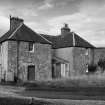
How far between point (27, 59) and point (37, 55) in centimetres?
175

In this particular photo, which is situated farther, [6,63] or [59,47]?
[59,47]

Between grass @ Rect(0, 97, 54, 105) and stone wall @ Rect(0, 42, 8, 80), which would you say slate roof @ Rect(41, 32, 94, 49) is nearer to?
stone wall @ Rect(0, 42, 8, 80)

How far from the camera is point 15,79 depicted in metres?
31.1

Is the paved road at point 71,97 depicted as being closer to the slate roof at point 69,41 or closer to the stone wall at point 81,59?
the stone wall at point 81,59

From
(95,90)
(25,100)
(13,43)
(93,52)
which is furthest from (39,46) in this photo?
(25,100)

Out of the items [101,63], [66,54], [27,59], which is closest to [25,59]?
[27,59]

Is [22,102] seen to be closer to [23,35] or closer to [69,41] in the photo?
[23,35]

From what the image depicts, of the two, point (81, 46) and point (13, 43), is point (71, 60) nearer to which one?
point (81, 46)

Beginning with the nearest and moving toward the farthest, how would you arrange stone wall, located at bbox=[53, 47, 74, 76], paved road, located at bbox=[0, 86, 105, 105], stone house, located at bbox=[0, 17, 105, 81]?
paved road, located at bbox=[0, 86, 105, 105] < stone house, located at bbox=[0, 17, 105, 81] < stone wall, located at bbox=[53, 47, 74, 76]

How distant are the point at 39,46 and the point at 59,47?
7.34m

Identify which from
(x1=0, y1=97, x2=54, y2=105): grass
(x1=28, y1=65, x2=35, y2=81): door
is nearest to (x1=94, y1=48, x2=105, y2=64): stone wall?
(x1=28, y1=65, x2=35, y2=81): door

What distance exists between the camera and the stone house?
31.4 metres

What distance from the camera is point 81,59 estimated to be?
39281mm

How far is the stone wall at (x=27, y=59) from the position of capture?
31234mm
